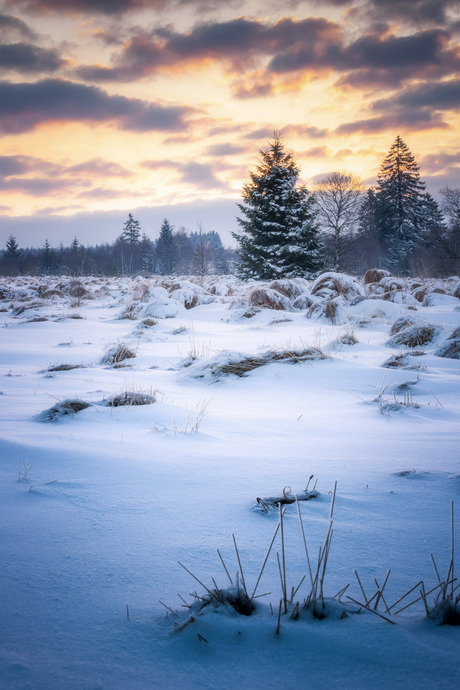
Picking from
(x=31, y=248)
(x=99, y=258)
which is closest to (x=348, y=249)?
(x=99, y=258)

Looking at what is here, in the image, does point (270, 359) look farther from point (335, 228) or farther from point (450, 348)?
point (335, 228)

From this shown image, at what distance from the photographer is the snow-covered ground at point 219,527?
0.82m

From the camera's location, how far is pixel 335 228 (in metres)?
32.8

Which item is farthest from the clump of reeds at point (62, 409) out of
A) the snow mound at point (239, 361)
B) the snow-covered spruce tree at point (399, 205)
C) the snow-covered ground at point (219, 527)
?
the snow-covered spruce tree at point (399, 205)

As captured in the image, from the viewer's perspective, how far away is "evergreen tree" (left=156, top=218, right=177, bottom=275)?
7119cm

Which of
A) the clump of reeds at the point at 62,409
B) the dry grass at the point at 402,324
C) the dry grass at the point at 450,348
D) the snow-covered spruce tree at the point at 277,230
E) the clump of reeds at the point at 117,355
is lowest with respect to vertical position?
the clump of reeds at the point at 62,409

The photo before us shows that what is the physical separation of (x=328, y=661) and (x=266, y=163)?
80.4 feet

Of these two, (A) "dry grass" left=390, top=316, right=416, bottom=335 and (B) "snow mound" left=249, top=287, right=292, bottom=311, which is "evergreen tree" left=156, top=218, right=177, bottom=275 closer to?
A: (B) "snow mound" left=249, top=287, right=292, bottom=311

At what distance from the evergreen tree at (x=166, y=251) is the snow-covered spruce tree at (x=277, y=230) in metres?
→ 50.2

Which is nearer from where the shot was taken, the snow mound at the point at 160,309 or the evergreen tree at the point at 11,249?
the snow mound at the point at 160,309

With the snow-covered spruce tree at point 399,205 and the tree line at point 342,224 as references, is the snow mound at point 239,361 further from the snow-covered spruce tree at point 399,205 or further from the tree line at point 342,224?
the snow-covered spruce tree at point 399,205

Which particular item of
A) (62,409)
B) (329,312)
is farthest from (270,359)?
(329,312)

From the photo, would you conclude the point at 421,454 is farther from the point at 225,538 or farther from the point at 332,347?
the point at 332,347

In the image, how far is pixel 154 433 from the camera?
255cm
